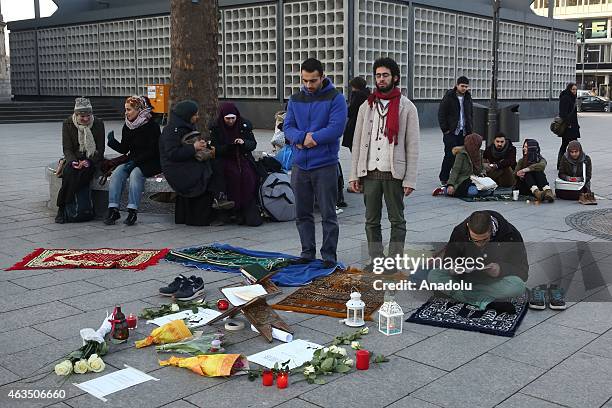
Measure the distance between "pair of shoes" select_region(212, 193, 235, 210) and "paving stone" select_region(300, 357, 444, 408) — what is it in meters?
4.17

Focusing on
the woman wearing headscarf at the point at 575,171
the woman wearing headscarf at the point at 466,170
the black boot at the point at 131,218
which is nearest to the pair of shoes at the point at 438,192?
the woman wearing headscarf at the point at 466,170

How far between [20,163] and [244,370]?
11255 millimetres

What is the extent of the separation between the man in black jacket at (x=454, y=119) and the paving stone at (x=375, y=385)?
23.5ft

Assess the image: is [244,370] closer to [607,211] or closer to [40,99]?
[607,211]

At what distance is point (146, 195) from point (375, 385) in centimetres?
551

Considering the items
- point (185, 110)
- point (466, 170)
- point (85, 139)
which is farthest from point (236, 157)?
point (466, 170)

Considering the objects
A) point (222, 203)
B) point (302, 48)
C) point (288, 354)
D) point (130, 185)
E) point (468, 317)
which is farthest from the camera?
point (302, 48)

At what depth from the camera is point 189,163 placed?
25.5ft

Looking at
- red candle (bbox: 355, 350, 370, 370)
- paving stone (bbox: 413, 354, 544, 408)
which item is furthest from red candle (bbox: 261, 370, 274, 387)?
paving stone (bbox: 413, 354, 544, 408)

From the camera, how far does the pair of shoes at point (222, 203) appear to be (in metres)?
7.91

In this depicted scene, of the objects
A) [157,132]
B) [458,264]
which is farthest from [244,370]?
[157,132]

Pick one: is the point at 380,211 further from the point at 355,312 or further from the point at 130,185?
the point at 130,185

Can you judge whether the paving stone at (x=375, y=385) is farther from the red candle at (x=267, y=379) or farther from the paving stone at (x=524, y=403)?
the paving stone at (x=524, y=403)

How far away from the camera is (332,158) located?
602 centimetres
